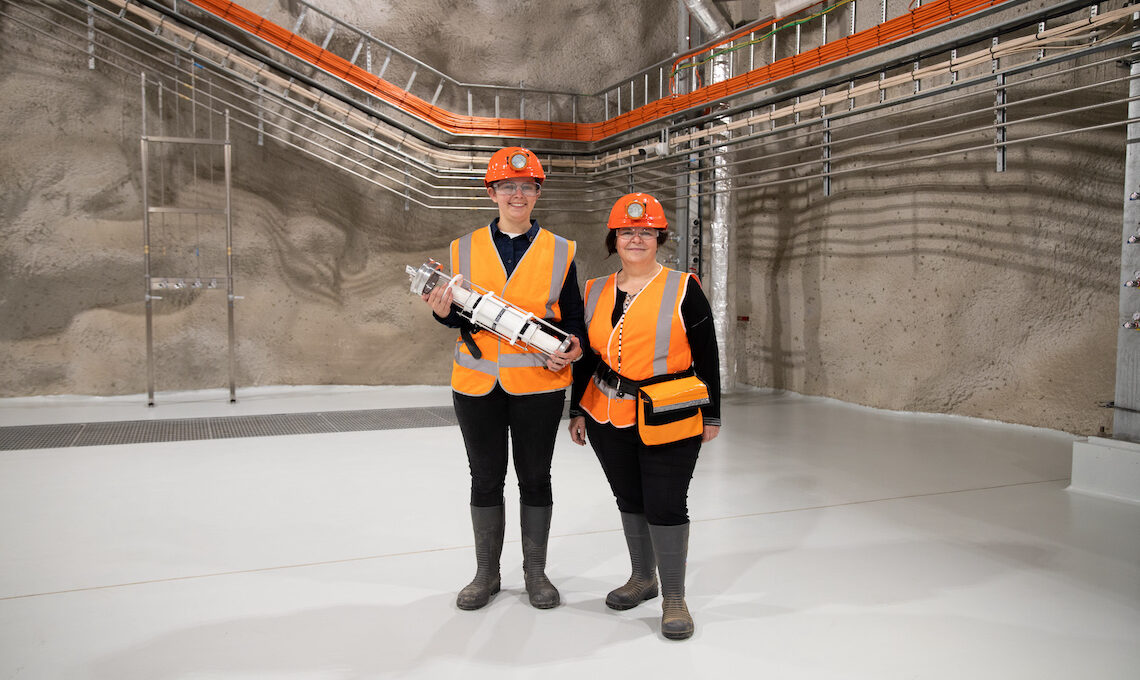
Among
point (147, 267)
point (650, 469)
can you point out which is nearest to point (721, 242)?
point (147, 267)

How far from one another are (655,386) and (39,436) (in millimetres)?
5005

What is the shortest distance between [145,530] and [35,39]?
5326 mm

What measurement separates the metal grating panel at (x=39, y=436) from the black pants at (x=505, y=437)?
12.9 feet

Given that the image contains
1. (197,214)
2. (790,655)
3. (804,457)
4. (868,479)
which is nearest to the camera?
(790,655)

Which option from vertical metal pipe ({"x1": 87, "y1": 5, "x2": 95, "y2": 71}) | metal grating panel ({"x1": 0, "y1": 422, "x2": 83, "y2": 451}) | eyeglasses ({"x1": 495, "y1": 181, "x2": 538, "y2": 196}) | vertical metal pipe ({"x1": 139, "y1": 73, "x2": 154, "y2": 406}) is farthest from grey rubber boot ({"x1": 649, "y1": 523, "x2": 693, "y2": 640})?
vertical metal pipe ({"x1": 87, "y1": 5, "x2": 95, "y2": 71})

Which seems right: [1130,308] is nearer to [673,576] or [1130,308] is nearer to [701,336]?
[701,336]

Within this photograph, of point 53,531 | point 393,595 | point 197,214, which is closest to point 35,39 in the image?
point 197,214

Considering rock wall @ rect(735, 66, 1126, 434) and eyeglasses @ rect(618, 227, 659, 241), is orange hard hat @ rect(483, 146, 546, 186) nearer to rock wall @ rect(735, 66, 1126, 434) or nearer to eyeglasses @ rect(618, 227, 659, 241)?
eyeglasses @ rect(618, 227, 659, 241)

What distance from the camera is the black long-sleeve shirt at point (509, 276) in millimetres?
2635

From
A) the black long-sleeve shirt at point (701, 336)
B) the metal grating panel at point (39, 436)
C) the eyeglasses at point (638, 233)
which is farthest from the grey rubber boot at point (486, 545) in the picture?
the metal grating panel at point (39, 436)

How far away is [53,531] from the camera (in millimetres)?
3461

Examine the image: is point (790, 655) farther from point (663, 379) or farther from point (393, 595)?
point (393, 595)

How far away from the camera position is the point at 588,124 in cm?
835

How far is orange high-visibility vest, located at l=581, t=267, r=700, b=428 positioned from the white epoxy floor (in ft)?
2.39
